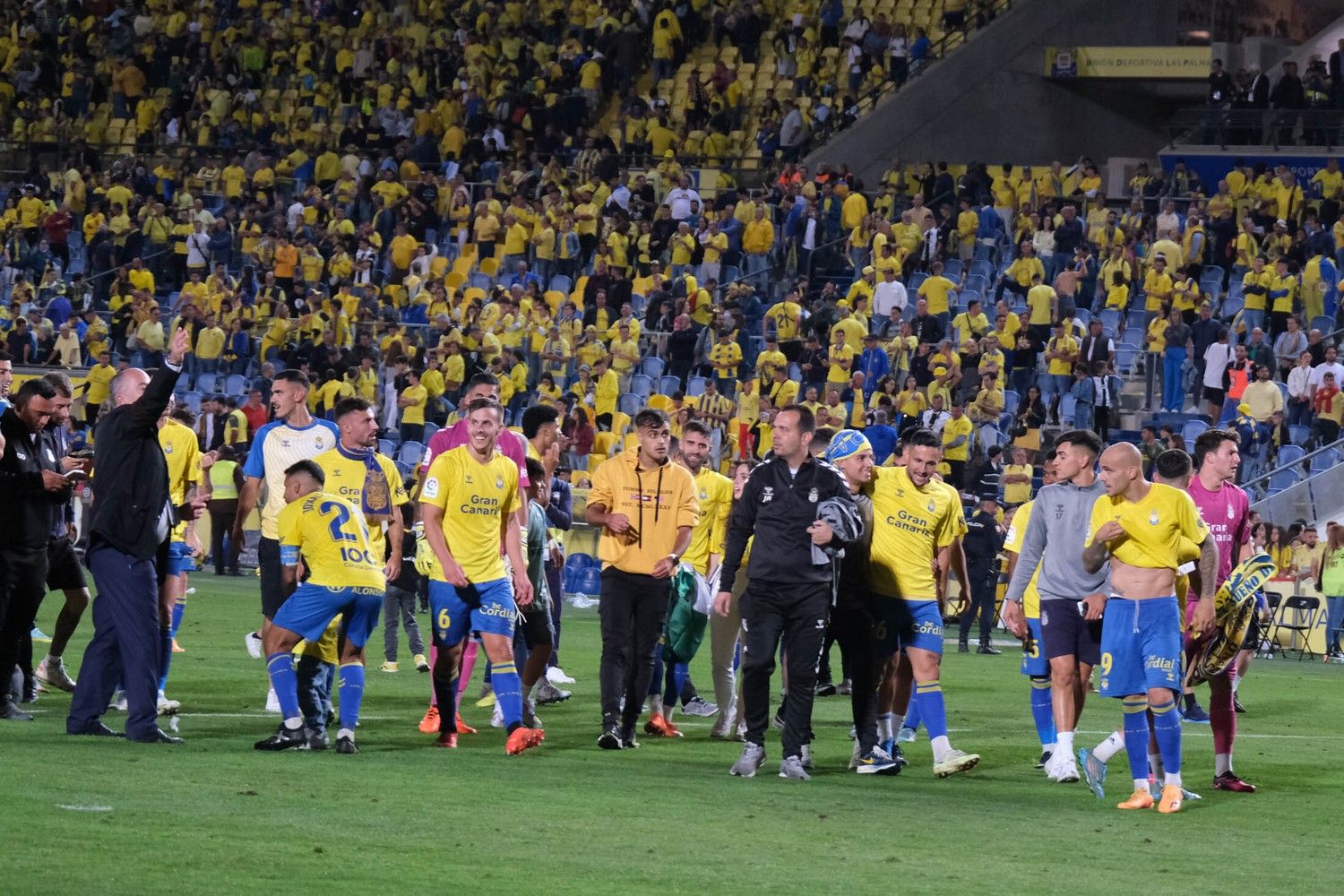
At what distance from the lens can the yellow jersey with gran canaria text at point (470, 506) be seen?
1157 cm

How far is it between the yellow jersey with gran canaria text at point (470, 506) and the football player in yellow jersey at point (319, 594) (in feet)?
1.46

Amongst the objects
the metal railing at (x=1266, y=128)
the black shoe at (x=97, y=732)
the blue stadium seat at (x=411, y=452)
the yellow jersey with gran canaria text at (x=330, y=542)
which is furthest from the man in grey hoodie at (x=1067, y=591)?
the metal railing at (x=1266, y=128)

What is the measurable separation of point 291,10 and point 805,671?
3823 cm

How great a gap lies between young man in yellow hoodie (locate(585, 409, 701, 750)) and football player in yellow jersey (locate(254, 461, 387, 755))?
1.48 metres

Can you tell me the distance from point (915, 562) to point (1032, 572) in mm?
680

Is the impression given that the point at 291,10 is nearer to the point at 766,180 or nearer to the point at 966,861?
the point at 766,180

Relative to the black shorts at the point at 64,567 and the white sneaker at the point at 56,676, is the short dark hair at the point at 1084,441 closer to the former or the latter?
the black shorts at the point at 64,567

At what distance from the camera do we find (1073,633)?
11.6 metres

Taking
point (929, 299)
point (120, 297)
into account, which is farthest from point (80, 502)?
point (929, 299)

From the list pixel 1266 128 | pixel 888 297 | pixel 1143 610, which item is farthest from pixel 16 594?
pixel 1266 128

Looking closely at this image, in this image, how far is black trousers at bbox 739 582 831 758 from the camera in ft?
36.3

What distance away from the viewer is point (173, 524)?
12.8 meters

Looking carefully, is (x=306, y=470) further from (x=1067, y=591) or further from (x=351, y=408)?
(x=1067, y=591)

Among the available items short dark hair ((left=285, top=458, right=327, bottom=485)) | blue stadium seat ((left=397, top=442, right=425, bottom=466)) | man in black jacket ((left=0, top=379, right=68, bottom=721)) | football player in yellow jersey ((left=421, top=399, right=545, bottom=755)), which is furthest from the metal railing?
man in black jacket ((left=0, top=379, right=68, bottom=721))
